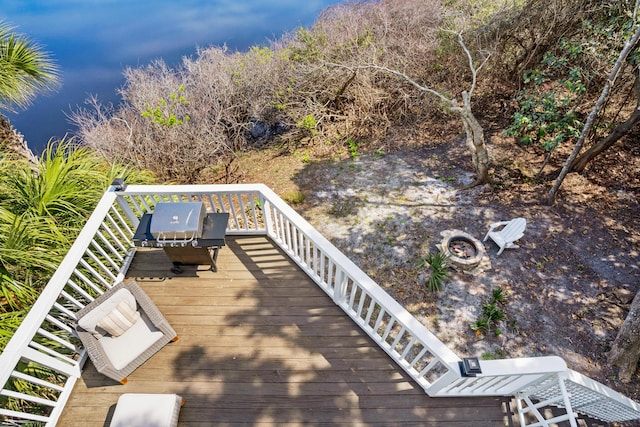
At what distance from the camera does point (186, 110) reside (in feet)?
27.7

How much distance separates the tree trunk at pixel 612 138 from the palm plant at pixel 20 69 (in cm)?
924

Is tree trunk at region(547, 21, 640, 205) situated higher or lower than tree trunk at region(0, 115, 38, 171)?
lower

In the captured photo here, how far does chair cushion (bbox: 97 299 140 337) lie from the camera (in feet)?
8.80

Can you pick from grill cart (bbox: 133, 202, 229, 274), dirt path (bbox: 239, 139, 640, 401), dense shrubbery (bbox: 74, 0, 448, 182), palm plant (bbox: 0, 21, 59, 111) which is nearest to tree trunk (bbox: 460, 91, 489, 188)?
dirt path (bbox: 239, 139, 640, 401)

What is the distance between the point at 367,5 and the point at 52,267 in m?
13.1

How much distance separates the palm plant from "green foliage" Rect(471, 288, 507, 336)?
7.29 m

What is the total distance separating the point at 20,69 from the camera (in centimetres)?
416

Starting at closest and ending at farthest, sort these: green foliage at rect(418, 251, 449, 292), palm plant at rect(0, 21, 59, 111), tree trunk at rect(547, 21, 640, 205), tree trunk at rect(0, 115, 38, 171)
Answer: tree trunk at rect(547, 21, 640, 205) < palm plant at rect(0, 21, 59, 111) < green foliage at rect(418, 251, 449, 292) < tree trunk at rect(0, 115, 38, 171)

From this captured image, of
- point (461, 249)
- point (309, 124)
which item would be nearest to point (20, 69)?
point (309, 124)

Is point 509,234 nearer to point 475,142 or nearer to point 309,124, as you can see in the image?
point 475,142

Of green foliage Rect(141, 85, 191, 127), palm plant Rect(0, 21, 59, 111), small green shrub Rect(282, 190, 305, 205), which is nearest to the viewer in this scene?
palm plant Rect(0, 21, 59, 111)

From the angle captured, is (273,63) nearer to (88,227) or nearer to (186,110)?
(186,110)

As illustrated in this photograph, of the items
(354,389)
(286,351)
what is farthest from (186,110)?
(354,389)

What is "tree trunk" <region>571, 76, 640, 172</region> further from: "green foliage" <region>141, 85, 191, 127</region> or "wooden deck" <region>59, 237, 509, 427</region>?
"green foliage" <region>141, 85, 191, 127</region>
